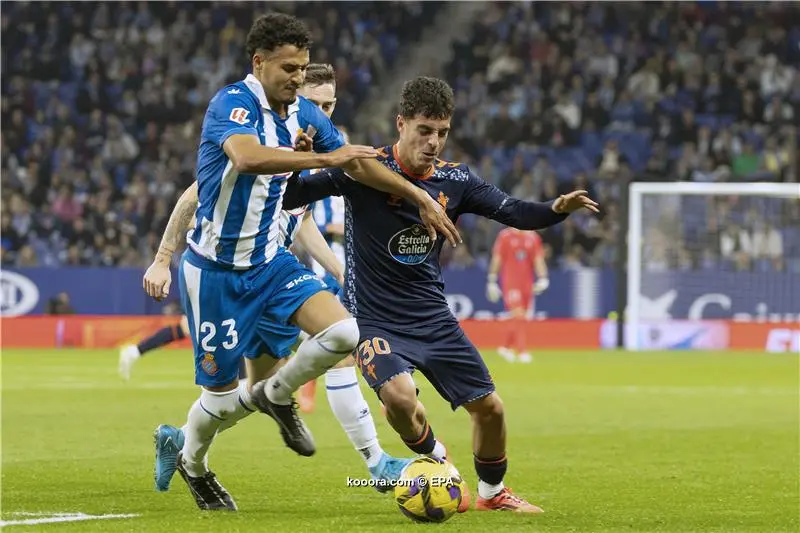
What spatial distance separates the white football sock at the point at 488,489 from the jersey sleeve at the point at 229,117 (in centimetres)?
214

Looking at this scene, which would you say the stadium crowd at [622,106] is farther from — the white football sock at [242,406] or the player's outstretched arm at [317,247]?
the white football sock at [242,406]

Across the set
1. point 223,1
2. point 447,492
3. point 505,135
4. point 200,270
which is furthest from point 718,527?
point 223,1

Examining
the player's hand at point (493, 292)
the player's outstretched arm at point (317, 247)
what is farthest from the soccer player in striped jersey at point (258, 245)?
the player's hand at point (493, 292)

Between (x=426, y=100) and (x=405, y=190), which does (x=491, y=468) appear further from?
(x=426, y=100)

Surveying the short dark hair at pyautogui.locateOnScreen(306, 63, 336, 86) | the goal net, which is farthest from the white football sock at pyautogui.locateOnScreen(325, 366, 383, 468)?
the goal net

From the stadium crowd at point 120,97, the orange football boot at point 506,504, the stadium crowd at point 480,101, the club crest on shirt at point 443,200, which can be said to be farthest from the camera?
the stadium crowd at point 480,101

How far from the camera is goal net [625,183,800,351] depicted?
77.3 ft

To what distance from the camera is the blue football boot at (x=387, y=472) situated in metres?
7.12

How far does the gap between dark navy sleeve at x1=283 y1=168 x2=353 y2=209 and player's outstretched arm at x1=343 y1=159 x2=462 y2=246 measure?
24 cm

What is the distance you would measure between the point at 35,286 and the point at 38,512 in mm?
17135

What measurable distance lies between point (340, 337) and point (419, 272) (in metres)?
0.78

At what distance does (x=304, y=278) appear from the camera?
6750 mm

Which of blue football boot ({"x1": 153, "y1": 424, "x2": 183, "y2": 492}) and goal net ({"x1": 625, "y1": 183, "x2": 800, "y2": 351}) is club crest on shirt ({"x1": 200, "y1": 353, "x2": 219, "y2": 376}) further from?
goal net ({"x1": 625, "y1": 183, "x2": 800, "y2": 351})

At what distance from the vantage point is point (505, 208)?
7.12 meters
